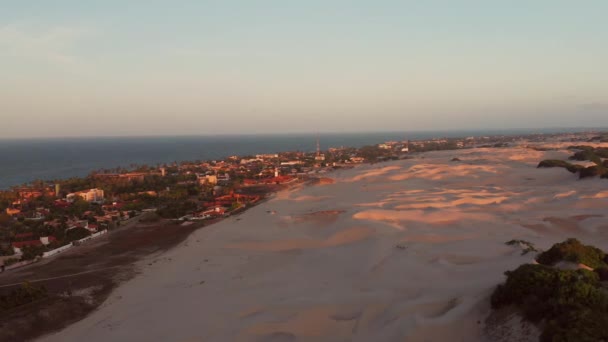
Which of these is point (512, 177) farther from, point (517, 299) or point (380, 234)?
point (517, 299)

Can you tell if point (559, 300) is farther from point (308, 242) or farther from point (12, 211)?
point (12, 211)

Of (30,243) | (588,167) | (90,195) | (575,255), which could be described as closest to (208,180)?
(90,195)

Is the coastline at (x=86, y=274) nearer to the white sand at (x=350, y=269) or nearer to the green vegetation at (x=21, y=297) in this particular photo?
the green vegetation at (x=21, y=297)

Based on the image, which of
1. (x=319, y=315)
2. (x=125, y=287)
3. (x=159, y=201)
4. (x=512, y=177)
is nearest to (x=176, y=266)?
(x=125, y=287)

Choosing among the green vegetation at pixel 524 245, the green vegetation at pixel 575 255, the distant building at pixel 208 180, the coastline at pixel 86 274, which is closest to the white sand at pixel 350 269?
the green vegetation at pixel 524 245

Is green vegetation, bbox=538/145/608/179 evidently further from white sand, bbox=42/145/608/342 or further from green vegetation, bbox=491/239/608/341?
green vegetation, bbox=491/239/608/341
